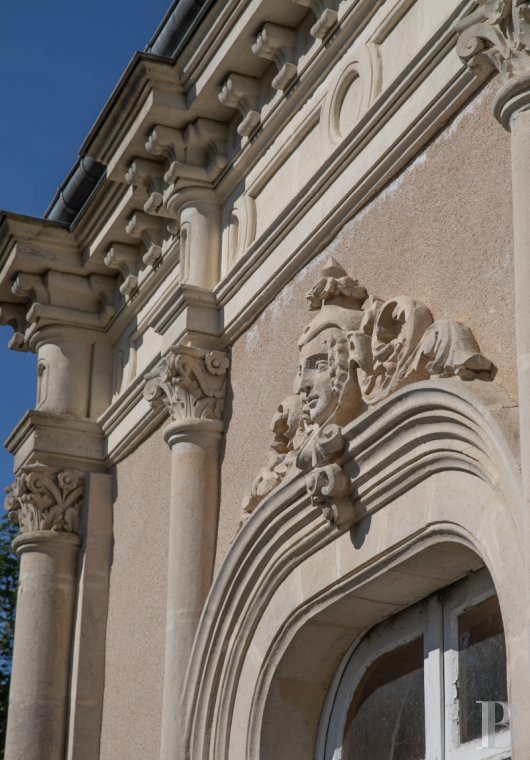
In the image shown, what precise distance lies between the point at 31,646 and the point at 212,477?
2038 millimetres

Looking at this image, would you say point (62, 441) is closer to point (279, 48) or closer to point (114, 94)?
point (114, 94)

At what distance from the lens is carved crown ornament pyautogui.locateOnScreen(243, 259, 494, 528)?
228 inches

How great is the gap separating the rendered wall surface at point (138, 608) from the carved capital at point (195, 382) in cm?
61

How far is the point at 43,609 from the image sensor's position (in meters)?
9.30

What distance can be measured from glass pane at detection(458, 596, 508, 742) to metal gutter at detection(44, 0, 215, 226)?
11.4 ft

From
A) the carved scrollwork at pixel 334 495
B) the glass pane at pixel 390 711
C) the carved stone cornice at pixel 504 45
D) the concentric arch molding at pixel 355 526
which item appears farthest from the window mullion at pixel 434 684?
the carved stone cornice at pixel 504 45

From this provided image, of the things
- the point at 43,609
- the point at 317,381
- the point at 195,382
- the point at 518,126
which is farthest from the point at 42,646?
the point at 518,126

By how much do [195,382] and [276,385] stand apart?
70cm

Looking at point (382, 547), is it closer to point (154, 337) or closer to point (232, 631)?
point (232, 631)

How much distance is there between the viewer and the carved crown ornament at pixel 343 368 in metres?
5.79

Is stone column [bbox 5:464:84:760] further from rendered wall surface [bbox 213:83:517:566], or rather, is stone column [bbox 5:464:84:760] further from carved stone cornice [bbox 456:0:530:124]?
carved stone cornice [bbox 456:0:530:124]

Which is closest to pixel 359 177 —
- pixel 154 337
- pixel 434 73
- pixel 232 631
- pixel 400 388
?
pixel 434 73

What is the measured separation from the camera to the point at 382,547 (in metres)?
6.13

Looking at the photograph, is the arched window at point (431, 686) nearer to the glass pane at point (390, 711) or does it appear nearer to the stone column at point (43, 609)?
the glass pane at point (390, 711)
